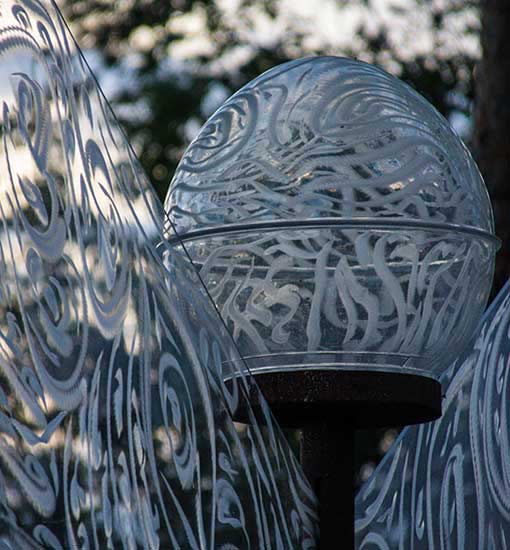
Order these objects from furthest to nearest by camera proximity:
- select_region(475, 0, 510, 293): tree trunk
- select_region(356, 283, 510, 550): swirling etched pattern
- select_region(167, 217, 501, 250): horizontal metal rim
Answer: select_region(475, 0, 510, 293): tree trunk, select_region(356, 283, 510, 550): swirling etched pattern, select_region(167, 217, 501, 250): horizontal metal rim

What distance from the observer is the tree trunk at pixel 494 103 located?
6175 mm

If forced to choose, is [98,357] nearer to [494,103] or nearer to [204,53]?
[494,103]

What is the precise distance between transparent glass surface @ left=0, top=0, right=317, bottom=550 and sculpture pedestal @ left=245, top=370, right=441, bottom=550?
0.27 feet

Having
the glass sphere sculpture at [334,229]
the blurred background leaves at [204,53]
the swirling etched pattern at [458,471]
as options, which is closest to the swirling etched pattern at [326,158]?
the glass sphere sculpture at [334,229]

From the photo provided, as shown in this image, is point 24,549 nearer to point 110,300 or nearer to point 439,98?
point 110,300

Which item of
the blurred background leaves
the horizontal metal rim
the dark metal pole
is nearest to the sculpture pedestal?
the dark metal pole

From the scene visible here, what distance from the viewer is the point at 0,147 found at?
1.38m

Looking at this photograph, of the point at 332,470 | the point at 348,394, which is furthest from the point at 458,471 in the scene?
the point at 348,394

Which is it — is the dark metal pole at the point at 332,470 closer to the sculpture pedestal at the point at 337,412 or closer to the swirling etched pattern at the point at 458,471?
the sculpture pedestal at the point at 337,412

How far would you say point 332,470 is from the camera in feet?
6.56

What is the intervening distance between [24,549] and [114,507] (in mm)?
199

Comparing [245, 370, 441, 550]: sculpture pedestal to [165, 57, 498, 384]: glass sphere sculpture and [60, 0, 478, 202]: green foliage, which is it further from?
[60, 0, 478, 202]: green foliage

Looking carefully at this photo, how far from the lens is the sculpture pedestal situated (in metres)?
1.87

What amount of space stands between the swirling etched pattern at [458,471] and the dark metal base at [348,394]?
1.53 ft
